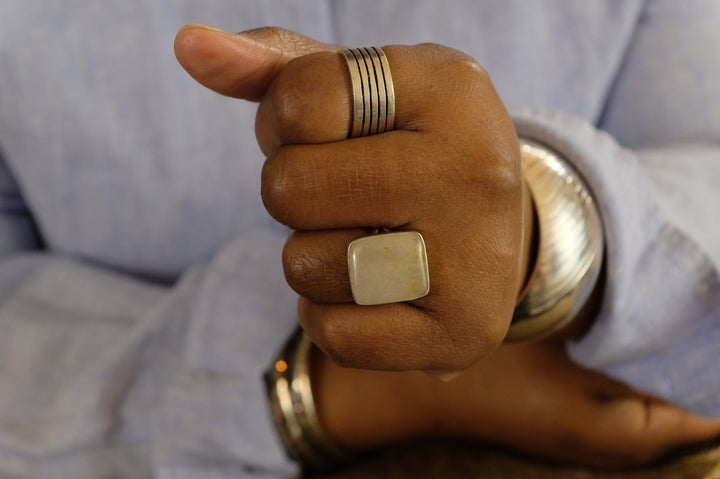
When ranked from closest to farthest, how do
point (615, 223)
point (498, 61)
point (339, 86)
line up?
1. point (339, 86)
2. point (615, 223)
3. point (498, 61)

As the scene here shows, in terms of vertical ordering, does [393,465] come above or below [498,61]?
below

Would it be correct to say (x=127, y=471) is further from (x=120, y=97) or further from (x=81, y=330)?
(x=120, y=97)

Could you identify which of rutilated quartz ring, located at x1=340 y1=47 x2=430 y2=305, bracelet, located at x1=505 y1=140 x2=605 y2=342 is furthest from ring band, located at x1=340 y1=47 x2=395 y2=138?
bracelet, located at x1=505 y1=140 x2=605 y2=342

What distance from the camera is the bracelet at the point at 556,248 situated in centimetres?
23

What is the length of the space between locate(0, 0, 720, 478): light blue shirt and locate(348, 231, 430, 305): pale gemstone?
100mm

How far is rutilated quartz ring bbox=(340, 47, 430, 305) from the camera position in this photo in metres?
0.15

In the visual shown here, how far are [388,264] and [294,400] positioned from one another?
198mm

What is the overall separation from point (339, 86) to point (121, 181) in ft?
→ 0.76

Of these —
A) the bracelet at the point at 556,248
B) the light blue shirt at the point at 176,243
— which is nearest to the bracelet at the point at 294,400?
the light blue shirt at the point at 176,243

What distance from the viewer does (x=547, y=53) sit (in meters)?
0.44

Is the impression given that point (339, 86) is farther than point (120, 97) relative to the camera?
No

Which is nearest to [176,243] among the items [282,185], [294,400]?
[294,400]

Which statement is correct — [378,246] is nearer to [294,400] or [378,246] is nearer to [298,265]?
[298,265]

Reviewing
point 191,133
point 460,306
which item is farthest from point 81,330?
point 460,306
